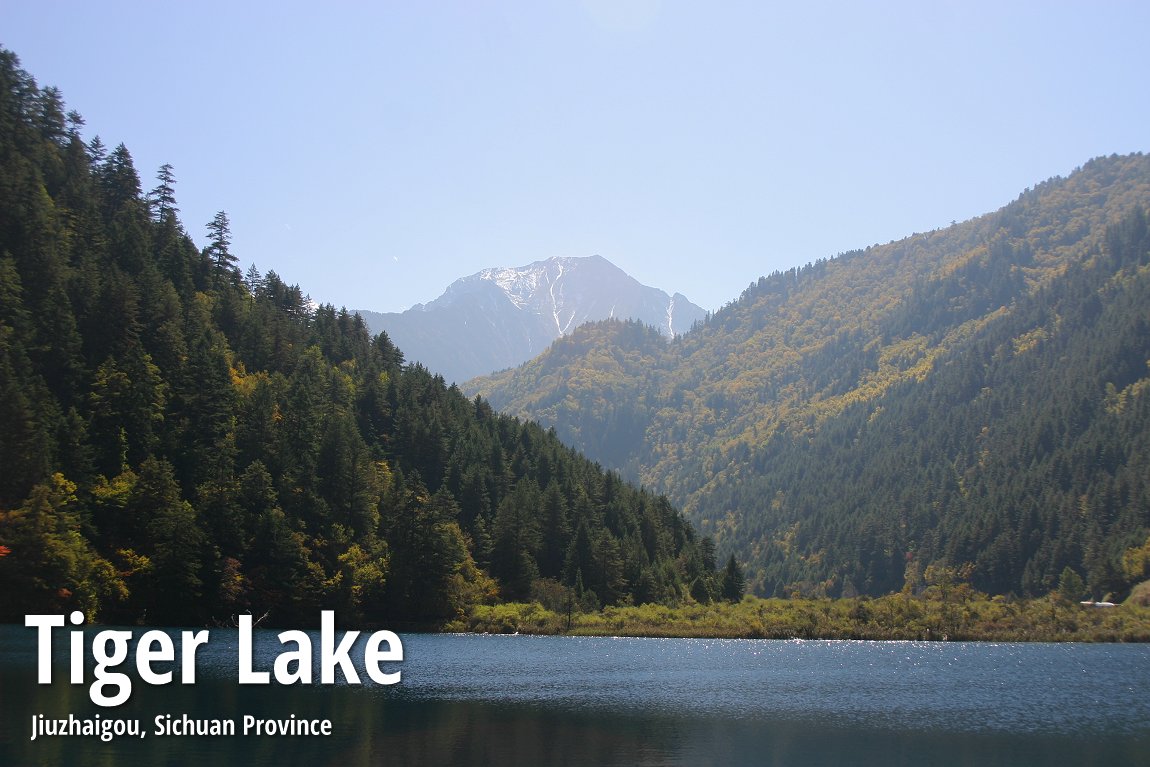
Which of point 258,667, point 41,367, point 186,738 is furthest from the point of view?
point 41,367

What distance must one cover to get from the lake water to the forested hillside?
1643cm

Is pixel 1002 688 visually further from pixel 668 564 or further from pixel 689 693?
pixel 668 564

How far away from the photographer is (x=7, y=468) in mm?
106938

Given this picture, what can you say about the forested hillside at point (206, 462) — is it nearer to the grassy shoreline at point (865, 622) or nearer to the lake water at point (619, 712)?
the grassy shoreline at point (865, 622)

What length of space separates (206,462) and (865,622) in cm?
10057

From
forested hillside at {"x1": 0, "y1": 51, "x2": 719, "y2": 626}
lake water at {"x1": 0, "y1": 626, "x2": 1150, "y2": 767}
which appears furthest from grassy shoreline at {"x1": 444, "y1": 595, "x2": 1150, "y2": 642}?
lake water at {"x1": 0, "y1": 626, "x2": 1150, "y2": 767}

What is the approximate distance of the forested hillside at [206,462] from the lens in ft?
382

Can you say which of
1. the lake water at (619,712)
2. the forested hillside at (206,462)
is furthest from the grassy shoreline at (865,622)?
the lake water at (619,712)

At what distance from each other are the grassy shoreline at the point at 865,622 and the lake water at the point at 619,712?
→ 4471cm

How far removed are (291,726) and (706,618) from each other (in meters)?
116

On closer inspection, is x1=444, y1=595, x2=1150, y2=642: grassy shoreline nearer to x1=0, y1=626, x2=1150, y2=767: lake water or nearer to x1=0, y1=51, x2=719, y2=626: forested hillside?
x1=0, y1=51, x2=719, y2=626: forested hillside

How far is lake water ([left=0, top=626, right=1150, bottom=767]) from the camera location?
52.1m

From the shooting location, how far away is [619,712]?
68875 millimetres

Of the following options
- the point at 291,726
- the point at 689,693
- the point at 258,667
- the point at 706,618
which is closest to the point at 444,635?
the point at 706,618
